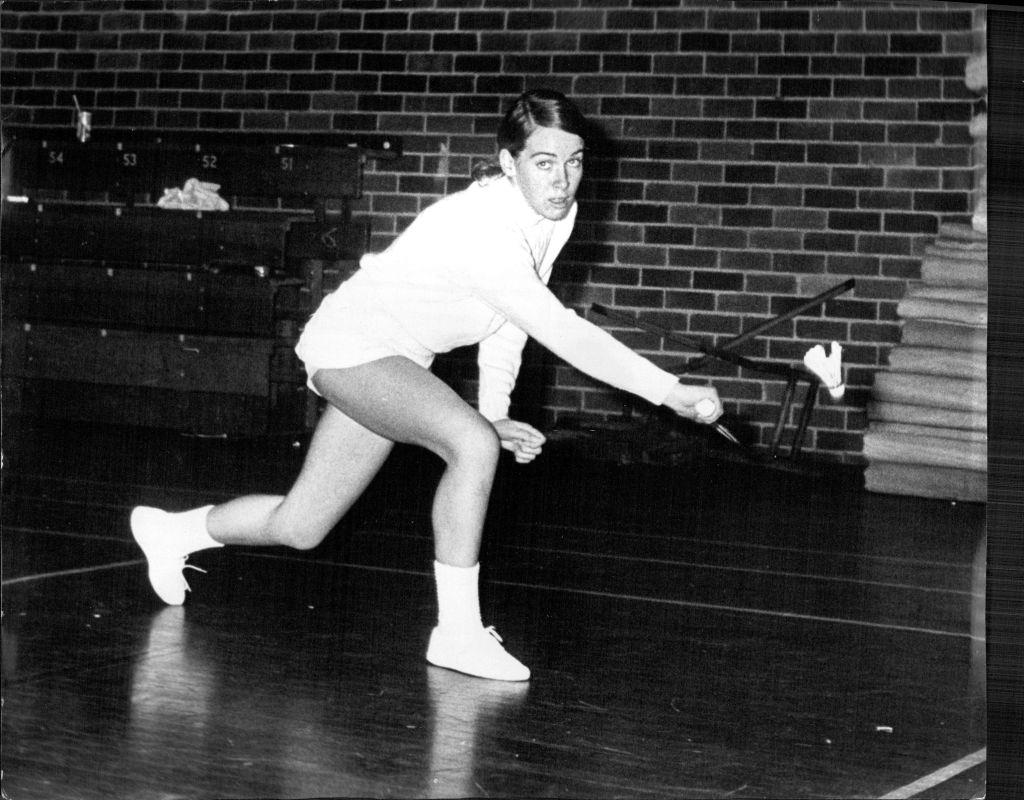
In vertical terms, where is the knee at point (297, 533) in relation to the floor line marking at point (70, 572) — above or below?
above

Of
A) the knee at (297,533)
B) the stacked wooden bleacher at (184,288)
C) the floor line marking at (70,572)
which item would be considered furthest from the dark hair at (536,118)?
the stacked wooden bleacher at (184,288)

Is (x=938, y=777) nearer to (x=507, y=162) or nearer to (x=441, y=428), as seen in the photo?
(x=441, y=428)

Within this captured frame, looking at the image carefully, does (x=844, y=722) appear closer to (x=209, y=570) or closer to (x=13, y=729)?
(x=13, y=729)

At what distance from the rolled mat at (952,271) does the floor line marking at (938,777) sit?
3.46m

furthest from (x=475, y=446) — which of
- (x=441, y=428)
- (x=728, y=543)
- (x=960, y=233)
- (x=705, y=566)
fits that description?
(x=960, y=233)

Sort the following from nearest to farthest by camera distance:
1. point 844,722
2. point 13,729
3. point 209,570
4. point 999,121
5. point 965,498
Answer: point 999,121 → point 13,729 → point 844,722 → point 209,570 → point 965,498

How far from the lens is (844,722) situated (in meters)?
2.07

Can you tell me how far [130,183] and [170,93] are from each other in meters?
0.57

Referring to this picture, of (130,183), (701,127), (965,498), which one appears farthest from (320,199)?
(965,498)

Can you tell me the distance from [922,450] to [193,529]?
297cm

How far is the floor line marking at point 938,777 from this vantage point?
1.75 meters

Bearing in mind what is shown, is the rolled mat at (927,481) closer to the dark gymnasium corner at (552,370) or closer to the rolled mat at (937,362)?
the dark gymnasium corner at (552,370)

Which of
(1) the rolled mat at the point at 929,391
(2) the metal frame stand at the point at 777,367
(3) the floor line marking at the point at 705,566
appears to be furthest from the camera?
(2) the metal frame stand at the point at 777,367

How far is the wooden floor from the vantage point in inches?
70.3
